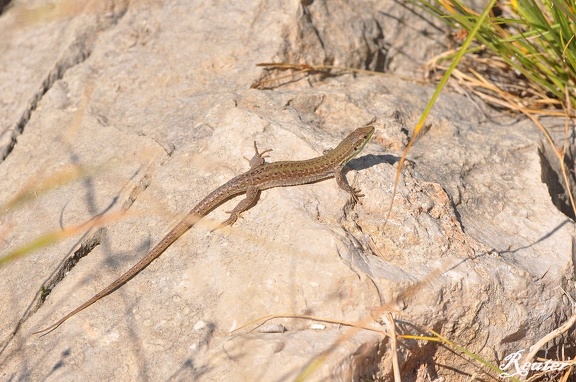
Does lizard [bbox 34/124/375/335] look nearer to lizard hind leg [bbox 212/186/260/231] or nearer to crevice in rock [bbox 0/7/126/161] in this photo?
lizard hind leg [bbox 212/186/260/231]

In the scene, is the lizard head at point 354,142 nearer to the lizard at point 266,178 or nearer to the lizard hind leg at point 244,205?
the lizard at point 266,178

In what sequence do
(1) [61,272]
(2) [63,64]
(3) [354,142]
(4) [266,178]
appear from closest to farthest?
(1) [61,272] → (4) [266,178] → (3) [354,142] → (2) [63,64]

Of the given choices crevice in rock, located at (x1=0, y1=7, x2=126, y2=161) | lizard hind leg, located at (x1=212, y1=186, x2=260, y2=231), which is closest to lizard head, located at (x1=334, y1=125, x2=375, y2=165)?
lizard hind leg, located at (x1=212, y1=186, x2=260, y2=231)

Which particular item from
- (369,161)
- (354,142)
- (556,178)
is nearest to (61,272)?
(354,142)

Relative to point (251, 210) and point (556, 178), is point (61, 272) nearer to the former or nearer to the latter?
point (251, 210)

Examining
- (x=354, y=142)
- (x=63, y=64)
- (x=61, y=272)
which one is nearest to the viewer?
(x=61, y=272)

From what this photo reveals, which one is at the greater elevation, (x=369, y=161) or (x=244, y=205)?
(x=244, y=205)

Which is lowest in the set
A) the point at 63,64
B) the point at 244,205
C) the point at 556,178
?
the point at 556,178

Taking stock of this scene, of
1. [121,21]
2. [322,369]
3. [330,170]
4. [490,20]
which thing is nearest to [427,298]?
[322,369]
